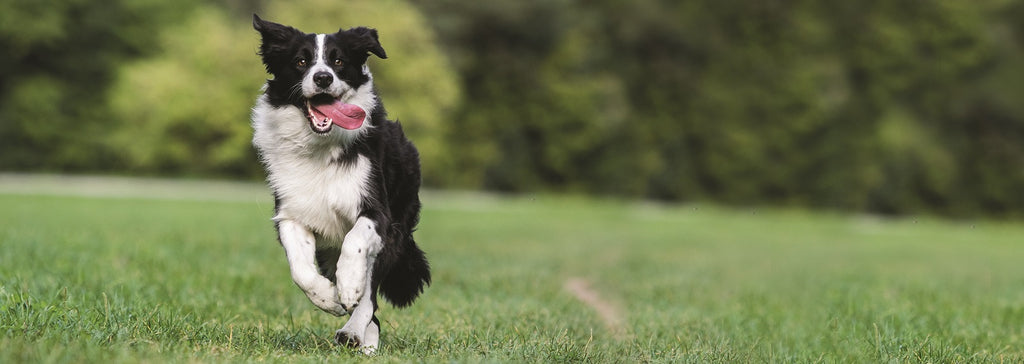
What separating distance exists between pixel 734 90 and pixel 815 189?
6.35 meters

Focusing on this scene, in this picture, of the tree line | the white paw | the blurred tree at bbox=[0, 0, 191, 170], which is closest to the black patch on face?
the white paw

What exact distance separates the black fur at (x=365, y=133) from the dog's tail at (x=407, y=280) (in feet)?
0.66

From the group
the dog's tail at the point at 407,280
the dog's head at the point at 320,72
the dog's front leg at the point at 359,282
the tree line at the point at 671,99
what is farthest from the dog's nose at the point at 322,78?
the tree line at the point at 671,99

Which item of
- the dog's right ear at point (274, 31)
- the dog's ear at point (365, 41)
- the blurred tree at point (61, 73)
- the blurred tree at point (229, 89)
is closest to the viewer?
the dog's right ear at point (274, 31)

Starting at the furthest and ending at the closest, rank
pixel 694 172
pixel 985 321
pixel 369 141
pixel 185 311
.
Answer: pixel 694 172 < pixel 985 321 < pixel 185 311 < pixel 369 141

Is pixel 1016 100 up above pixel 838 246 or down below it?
above

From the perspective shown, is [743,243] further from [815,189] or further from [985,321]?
[815,189]

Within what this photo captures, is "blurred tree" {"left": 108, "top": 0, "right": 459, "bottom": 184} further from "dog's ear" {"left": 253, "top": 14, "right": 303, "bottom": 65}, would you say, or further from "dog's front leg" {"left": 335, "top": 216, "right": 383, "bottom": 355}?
"dog's front leg" {"left": 335, "top": 216, "right": 383, "bottom": 355}

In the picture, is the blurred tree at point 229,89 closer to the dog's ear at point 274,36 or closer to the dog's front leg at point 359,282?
the dog's ear at point 274,36

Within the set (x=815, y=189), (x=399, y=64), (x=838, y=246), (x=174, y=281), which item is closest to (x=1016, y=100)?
(x=815, y=189)

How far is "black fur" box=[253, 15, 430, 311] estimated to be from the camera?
507cm

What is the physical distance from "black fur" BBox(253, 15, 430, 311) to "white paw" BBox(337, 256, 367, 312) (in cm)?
27

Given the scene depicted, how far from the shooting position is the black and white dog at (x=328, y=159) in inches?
194

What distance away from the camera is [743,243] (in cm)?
2348
